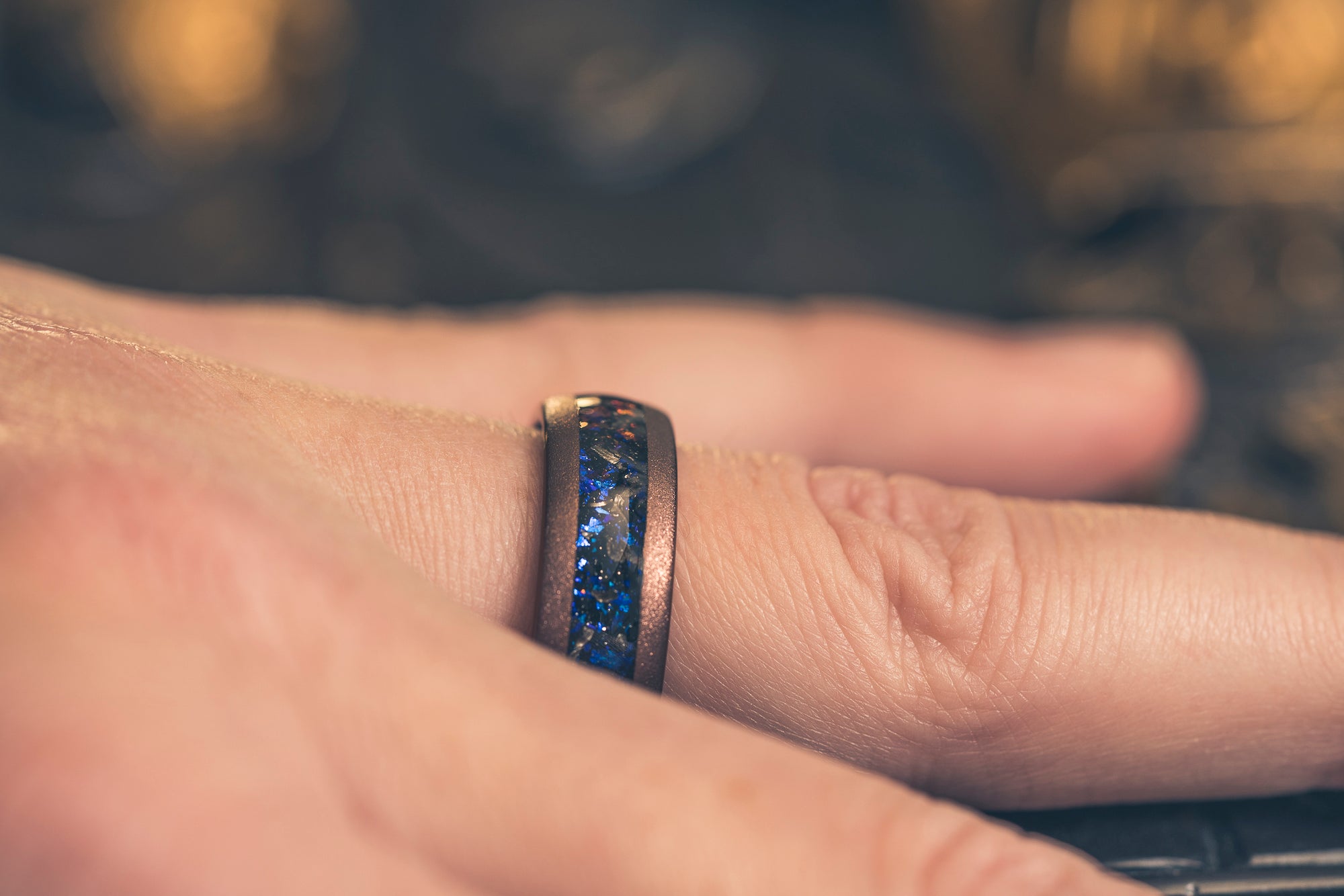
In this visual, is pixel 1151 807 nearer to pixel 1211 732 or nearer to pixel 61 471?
pixel 1211 732

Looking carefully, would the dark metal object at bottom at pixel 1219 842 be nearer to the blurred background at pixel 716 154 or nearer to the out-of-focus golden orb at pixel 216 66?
the blurred background at pixel 716 154

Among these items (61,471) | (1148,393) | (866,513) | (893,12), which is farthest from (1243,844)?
(893,12)

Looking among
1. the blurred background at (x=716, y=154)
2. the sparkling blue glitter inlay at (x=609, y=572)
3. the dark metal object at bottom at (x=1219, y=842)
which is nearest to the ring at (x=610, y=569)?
the sparkling blue glitter inlay at (x=609, y=572)

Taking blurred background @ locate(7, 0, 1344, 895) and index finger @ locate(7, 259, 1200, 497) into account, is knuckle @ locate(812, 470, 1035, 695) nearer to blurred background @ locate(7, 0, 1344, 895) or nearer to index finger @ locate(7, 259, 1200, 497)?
index finger @ locate(7, 259, 1200, 497)

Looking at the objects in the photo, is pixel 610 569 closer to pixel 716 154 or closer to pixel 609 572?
pixel 609 572

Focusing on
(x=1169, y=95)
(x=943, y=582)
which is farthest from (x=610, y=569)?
(x=1169, y=95)

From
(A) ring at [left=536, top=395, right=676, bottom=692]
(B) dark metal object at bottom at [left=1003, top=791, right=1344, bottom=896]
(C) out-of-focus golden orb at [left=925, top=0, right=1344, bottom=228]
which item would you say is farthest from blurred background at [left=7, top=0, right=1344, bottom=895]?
(A) ring at [left=536, top=395, right=676, bottom=692]
